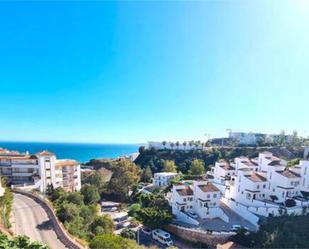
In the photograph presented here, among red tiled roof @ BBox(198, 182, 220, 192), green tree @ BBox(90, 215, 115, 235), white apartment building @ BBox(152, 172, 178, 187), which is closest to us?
green tree @ BBox(90, 215, 115, 235)

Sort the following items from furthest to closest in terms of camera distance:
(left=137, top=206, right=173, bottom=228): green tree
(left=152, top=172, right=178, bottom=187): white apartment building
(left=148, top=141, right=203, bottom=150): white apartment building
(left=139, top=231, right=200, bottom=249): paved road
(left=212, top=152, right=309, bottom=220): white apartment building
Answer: (left=148, top=141, right=203, bottom=150): white apartment building
(left=152, top=172, right=178, bottom=187): white apartment building
(left=212, top=152, right=309, bottom=220): white apartment building
(left=137, top=206, right=173, bottom=228): green tree
(left=139, top=231, right=200, bottom=249): paved road

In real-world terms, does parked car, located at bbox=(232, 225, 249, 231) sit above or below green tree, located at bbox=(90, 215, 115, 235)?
below

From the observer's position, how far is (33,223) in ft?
65.8

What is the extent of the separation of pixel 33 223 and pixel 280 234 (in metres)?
22.9

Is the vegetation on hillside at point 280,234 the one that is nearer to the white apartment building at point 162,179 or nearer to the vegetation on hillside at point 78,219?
the vegetation on hillside at point 78,219

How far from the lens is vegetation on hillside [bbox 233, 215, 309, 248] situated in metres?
22.5

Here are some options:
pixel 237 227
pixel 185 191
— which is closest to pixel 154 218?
pixel 185 191

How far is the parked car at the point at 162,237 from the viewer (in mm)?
25497

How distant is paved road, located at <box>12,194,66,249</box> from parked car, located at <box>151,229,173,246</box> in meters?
11.9

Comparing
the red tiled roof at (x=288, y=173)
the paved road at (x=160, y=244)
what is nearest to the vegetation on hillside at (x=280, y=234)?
the paved road at (x=160, y=244)

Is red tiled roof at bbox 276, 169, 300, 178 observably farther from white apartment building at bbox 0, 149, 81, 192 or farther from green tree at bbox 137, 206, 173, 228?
white apartment building at bbox 0, 149, 81, 192

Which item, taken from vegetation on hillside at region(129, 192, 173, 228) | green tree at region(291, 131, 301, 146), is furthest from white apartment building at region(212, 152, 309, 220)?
green tree at region(291, 131, 301, 146)

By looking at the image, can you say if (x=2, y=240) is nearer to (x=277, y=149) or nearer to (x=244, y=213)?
(x=244, y=213)

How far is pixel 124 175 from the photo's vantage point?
4162 centimetres
